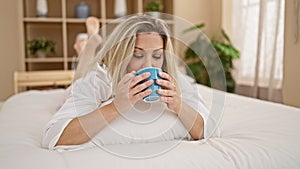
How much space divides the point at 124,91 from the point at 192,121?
214mm

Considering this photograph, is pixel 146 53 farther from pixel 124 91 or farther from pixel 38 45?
pixel 38 45

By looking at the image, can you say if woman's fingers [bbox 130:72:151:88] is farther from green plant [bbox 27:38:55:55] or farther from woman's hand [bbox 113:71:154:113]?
green plant [bbox 27:38:55:55]

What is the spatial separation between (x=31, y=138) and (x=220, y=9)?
2.70m

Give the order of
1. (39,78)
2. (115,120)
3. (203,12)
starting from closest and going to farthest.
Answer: (115,120) < (39,78) < (203,12)

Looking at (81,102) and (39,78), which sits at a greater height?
(81,102)

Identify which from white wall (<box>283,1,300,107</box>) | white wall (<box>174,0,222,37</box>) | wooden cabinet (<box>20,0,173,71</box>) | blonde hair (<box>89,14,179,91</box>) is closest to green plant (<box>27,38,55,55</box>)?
wooden cabinet (<box>20,0,173,71</box>)

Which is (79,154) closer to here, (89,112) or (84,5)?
(89,112)

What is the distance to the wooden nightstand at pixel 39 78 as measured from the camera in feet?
8.77

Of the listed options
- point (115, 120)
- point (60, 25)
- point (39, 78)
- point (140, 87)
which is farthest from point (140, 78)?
point (60, 25)

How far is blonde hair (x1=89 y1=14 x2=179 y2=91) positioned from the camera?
702 millimetres

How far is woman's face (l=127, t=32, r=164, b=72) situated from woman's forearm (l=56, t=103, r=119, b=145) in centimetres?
12

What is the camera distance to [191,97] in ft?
2.91

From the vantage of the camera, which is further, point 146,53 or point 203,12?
point 203,12

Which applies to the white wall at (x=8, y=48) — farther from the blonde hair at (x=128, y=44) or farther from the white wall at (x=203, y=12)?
the blonde hair at (x=128, y=44)
